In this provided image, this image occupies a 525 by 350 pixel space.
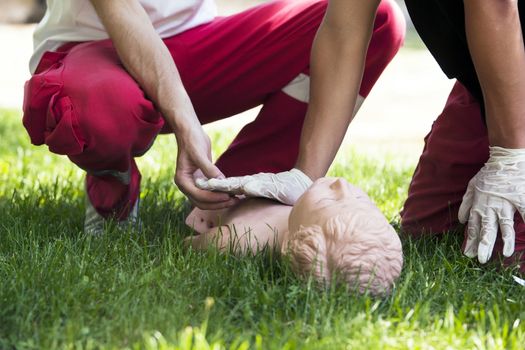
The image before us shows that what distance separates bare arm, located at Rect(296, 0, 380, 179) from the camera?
257cm

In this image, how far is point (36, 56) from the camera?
9.61ft

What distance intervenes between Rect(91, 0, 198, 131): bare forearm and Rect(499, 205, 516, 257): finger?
85cm

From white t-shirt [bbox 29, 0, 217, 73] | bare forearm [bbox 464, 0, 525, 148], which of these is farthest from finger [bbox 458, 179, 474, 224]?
white t-shirt [bbox 29, 0, 217, 73]

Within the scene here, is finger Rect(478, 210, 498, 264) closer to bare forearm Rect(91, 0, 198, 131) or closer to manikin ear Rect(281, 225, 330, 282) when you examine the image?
manikin ear Rect(281, 225, 330, 282)

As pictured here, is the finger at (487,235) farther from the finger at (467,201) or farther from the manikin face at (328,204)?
the manikin face at (328,204)

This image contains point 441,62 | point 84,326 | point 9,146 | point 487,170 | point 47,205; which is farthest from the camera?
point 9,146

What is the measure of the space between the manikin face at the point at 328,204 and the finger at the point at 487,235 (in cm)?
34

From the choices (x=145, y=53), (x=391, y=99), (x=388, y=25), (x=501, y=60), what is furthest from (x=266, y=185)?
(x=391, y=99)

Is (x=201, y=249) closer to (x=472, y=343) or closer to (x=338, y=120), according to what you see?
(x=338, y=120)

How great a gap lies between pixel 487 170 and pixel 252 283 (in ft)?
2.35

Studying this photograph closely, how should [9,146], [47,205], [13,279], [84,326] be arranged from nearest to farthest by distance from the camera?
[84,326] < [13,279] < [47,205] < [9,146]

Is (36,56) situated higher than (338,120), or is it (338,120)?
(36,56)

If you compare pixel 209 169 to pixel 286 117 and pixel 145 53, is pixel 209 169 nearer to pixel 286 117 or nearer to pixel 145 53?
pixel 145 53

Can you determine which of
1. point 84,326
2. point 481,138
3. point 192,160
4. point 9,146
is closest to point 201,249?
point 192,160
